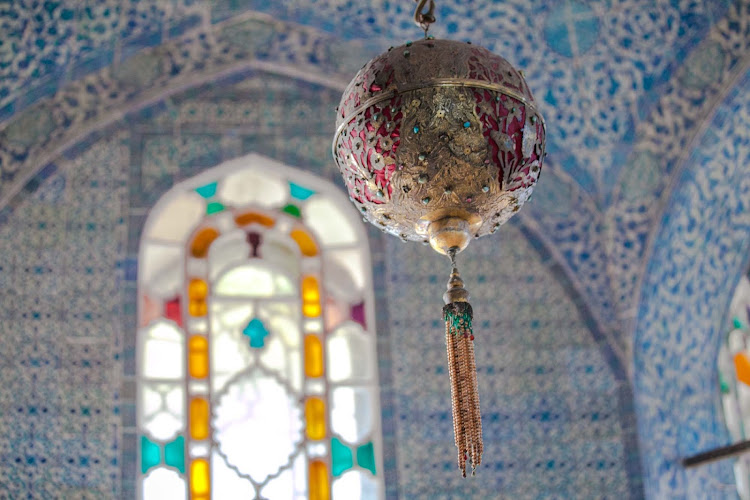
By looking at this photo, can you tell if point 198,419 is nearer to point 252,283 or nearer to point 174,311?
point 174,311

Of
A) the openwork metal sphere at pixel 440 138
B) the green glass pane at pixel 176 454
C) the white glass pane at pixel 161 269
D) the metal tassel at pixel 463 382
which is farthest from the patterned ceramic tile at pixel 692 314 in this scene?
the metal tassel at pixel 463 382

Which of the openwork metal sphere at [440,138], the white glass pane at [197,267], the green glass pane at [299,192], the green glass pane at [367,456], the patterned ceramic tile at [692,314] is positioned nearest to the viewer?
the openwork metal sphere at [440,138]

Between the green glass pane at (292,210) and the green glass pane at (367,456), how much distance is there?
4.24 ft

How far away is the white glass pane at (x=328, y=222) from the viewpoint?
6477 mm

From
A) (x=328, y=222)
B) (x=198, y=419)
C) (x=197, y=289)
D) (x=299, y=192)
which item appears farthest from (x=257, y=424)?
(x=299, y=192)

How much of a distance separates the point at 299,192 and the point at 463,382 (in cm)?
326

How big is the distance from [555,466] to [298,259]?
1.69 metres

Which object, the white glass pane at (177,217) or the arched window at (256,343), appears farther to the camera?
the white glass pane at (177,217)

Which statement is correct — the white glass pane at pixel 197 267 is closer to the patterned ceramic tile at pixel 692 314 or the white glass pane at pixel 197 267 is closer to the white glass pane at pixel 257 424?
the white glass pane at pixel 257 424

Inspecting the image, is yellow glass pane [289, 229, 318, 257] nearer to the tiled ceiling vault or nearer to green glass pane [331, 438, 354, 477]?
the tiled ceiling vault

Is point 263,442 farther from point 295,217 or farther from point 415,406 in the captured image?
point 295,217

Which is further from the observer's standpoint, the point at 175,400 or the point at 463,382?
the point at 175,400

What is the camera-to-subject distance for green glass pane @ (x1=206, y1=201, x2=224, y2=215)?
6434 millimetres

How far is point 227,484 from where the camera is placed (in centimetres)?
588
